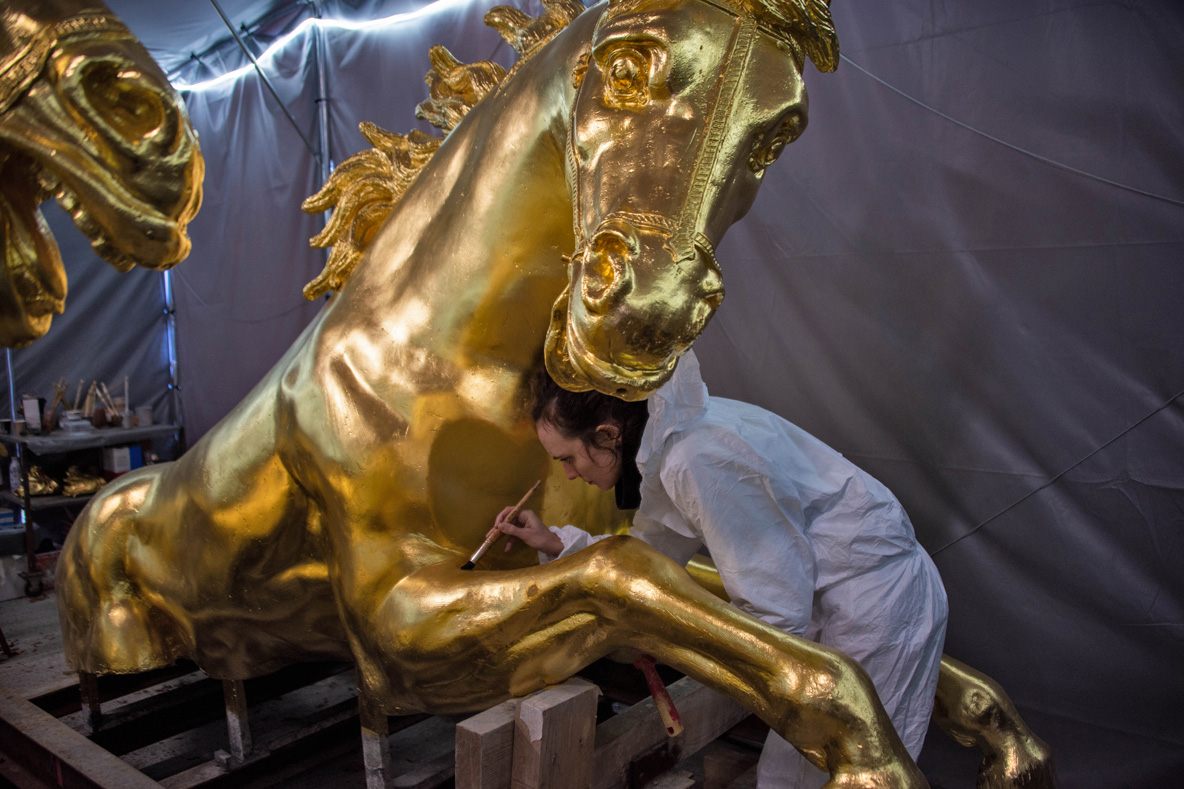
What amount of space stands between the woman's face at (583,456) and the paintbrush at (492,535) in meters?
0.08

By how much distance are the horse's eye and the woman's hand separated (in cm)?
73

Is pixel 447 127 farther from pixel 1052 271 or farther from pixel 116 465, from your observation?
pixel 116 465

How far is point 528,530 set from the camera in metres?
1.37

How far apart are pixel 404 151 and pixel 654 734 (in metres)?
1.33

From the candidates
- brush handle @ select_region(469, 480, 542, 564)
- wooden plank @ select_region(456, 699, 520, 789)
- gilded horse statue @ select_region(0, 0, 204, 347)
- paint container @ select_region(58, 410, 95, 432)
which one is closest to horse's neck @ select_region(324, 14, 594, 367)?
brush handle @ select_region(469, 480, 542, 564)

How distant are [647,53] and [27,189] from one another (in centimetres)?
72

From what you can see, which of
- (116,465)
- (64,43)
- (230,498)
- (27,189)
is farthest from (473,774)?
(116,465)

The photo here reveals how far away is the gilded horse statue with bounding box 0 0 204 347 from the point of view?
66cm

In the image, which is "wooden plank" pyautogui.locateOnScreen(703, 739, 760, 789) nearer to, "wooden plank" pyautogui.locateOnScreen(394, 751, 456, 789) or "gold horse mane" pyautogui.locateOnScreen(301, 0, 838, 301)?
"wooden plank" pyautogui.locateOnScreen(394, 751, 456, 789)

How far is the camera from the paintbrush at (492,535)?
1.29m

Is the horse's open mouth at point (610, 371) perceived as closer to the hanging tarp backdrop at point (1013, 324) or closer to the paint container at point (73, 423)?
the hanging tarp backdrop at point (1013, 324)

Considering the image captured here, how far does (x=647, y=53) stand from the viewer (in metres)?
0.98

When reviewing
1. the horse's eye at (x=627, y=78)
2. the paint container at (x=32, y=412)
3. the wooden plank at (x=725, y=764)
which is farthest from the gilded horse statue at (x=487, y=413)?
the paint container at (x=32, y=412)

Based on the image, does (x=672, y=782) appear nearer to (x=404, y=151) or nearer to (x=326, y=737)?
(x=326, y=737)
